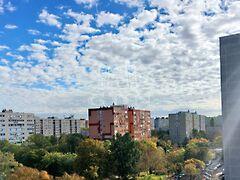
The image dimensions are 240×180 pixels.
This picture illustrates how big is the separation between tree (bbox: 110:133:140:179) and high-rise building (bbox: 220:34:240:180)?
15.0 metres

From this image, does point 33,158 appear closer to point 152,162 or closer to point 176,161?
point 152,162

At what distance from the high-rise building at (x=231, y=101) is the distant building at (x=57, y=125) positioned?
5215 centimetres

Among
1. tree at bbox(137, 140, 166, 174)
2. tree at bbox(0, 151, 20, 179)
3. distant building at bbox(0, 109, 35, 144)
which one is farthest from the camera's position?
distant building at bbox(0, 109, 35, 144)

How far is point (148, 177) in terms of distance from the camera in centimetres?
2478

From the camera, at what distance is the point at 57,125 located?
2576 inches

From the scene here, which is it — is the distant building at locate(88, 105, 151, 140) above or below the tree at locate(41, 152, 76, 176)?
above

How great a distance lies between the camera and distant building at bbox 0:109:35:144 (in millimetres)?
50375

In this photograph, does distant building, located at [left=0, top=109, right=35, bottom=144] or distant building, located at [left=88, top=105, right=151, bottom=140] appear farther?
distant building, located at [left=0, top=109, right=35, bottom=144]

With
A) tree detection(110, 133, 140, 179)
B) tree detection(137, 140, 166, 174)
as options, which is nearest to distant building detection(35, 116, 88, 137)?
tree detection(137, 140, 166, 174)

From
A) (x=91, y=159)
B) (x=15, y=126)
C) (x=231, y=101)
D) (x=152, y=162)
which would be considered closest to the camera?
(x=231, y=101)

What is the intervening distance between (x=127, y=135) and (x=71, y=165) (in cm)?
467

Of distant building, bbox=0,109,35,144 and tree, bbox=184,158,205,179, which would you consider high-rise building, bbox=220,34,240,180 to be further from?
distant building, bbox=0,109,35,144

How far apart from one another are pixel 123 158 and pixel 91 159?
7.16ft

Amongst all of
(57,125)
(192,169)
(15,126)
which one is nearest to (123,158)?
(192,169)
